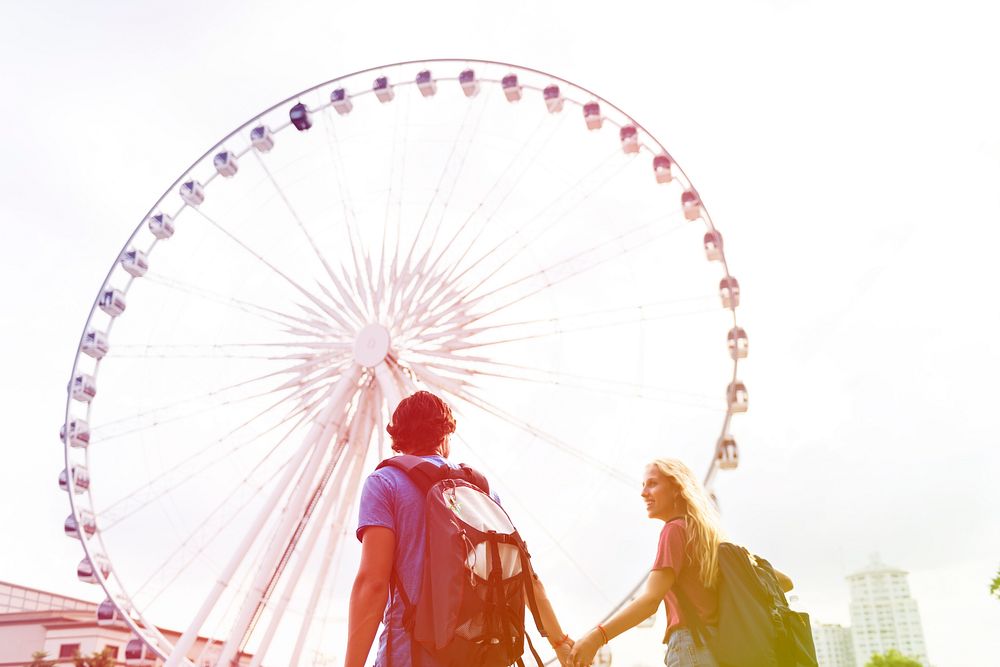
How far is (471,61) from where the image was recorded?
56.3ft

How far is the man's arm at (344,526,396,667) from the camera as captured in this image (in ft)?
9.35

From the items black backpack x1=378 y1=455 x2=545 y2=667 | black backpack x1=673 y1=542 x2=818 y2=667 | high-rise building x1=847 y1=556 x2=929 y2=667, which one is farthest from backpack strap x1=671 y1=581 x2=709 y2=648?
high-rise building x1=847 y1=556 x2=929 y2=667

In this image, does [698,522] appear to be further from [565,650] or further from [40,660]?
[40,660]

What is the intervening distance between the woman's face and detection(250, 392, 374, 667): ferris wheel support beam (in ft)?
35.6

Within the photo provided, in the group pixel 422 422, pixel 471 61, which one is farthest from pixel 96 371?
pixel 422 422

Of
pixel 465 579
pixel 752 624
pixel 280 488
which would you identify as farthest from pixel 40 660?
pixel 465 579

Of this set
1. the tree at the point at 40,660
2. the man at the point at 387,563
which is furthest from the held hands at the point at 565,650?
the tree at the point at 40,660

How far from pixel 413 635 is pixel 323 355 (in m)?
12.6

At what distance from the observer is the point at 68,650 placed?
48750 millimetres

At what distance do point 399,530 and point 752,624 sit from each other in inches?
61.1

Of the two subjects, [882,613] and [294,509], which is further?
[882,613]

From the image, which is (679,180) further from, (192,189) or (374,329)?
(192,189)

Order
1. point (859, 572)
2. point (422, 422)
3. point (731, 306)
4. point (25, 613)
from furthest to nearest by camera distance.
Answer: point (859, 572)
point (25, 613)
point (731, 306)
point (422, 422)

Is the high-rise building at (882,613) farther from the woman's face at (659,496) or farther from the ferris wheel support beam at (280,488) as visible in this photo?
the woman's face at (659,496)
